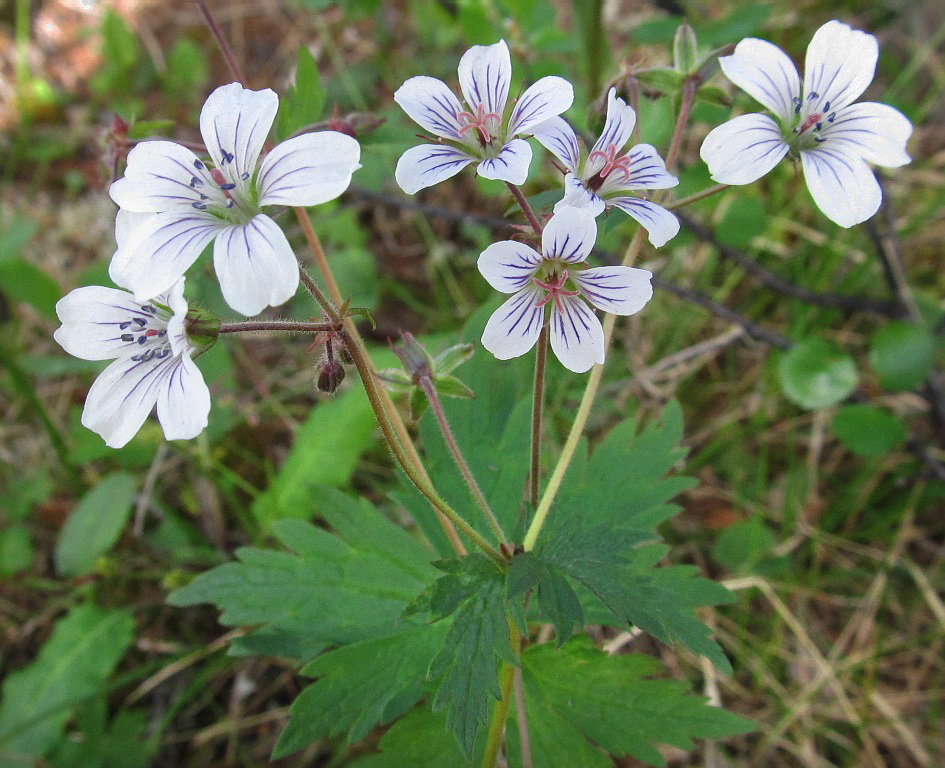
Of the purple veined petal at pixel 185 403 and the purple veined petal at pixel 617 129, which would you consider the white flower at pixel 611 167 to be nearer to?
the purple veined petal at pixel 617 129

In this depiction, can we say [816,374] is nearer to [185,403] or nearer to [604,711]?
[604,711]

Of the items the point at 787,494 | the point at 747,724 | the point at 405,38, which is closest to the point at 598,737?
the point at 747,724

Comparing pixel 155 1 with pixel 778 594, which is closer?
pixel 778 594

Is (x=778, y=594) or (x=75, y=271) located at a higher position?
(x=75, y=271)

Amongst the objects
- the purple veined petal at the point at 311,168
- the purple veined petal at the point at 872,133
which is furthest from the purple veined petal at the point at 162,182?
the purple veined petal at the point at 872,133

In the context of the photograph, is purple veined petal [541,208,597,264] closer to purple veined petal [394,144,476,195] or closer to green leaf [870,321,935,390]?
purple veined petal [394,144,476,195]

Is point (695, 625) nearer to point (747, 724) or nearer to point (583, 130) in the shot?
point (747, 724)
